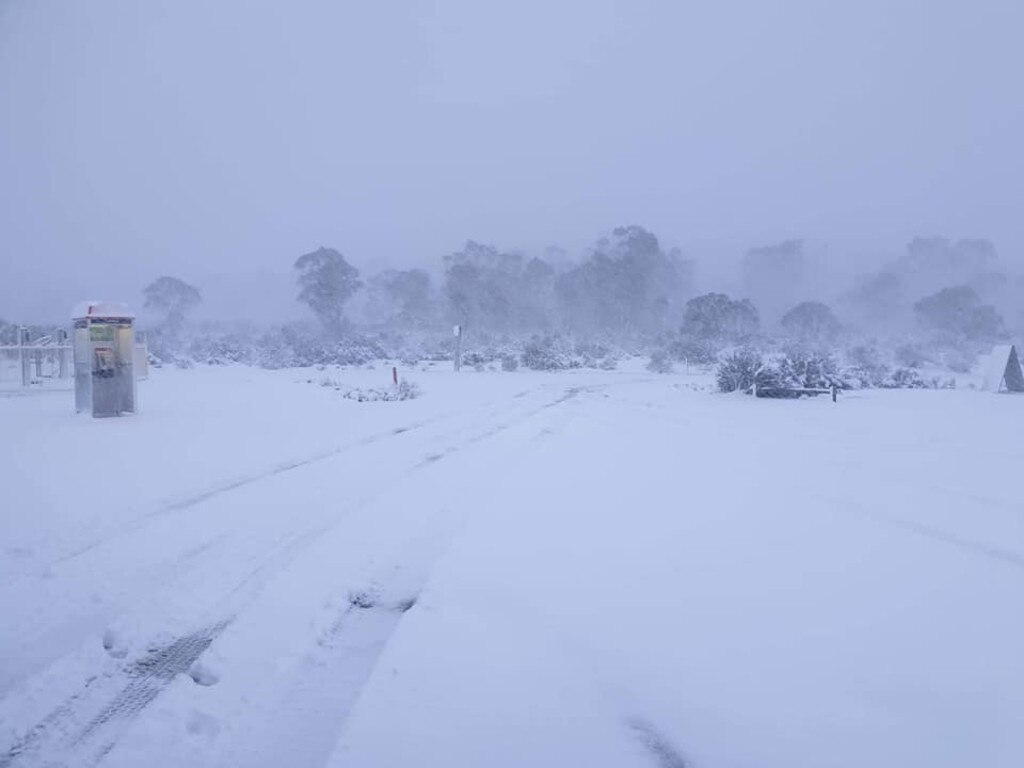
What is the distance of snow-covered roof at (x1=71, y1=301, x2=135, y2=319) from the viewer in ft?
42.9

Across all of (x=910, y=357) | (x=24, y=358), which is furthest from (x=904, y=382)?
(x=24, y=358)

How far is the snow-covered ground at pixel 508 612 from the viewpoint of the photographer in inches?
101

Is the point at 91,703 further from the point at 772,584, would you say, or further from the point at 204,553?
the point at 772,584

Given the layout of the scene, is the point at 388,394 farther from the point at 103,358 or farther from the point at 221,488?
the point at 221,488

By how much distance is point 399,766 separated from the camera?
2357 millimetres

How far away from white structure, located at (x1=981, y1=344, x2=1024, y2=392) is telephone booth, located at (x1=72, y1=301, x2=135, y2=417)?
2846 centimetres

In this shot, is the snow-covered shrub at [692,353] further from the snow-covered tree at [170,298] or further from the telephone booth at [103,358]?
the snow-covered tree at [170,298]

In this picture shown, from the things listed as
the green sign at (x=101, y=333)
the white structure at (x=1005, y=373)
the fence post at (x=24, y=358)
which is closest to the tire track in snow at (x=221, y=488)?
the green sign at (x=101, y=333)

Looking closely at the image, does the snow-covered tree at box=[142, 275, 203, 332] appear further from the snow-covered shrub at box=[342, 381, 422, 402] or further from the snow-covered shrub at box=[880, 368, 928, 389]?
the snow-covered shrub at box=[880, 368, 928, 389]

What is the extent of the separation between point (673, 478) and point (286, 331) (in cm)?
4963

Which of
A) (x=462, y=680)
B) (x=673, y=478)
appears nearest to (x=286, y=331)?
(x=673, y=478)

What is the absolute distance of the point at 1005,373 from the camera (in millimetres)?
22062

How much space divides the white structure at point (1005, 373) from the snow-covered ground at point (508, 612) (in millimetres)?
18116

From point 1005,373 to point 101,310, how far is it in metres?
29.2
